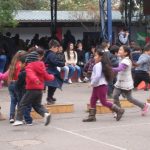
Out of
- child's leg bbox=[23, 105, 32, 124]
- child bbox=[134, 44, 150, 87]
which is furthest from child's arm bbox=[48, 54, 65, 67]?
child bbox=[134, 44, 150, 87]

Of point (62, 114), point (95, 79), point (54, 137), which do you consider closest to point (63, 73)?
point (62, 114)

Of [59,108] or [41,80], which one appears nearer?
[41,80]

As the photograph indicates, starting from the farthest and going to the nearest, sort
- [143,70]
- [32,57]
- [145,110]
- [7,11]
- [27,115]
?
[7,11] → [143,70] → [145,110] → [27,115] → [32,57]

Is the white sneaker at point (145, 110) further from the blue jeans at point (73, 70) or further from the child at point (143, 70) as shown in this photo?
the blue jeans at point (73, 70)

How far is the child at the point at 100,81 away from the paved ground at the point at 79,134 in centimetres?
23

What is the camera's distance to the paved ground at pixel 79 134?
8273 mm

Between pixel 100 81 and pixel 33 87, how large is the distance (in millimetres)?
1437

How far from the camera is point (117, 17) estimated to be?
29281mm

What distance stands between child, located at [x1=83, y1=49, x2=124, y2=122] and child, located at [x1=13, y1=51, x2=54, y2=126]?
102cm

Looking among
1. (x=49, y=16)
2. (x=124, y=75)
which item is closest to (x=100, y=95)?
(x=124, y=75)

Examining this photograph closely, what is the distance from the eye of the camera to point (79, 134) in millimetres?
9250

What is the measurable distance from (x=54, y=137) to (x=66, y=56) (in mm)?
10702

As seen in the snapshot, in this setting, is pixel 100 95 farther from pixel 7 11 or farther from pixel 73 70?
pixel 73 70

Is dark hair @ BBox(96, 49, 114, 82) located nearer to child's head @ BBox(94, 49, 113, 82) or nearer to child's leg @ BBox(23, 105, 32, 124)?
child's head @ BBox(94, 49, 113, 82)
